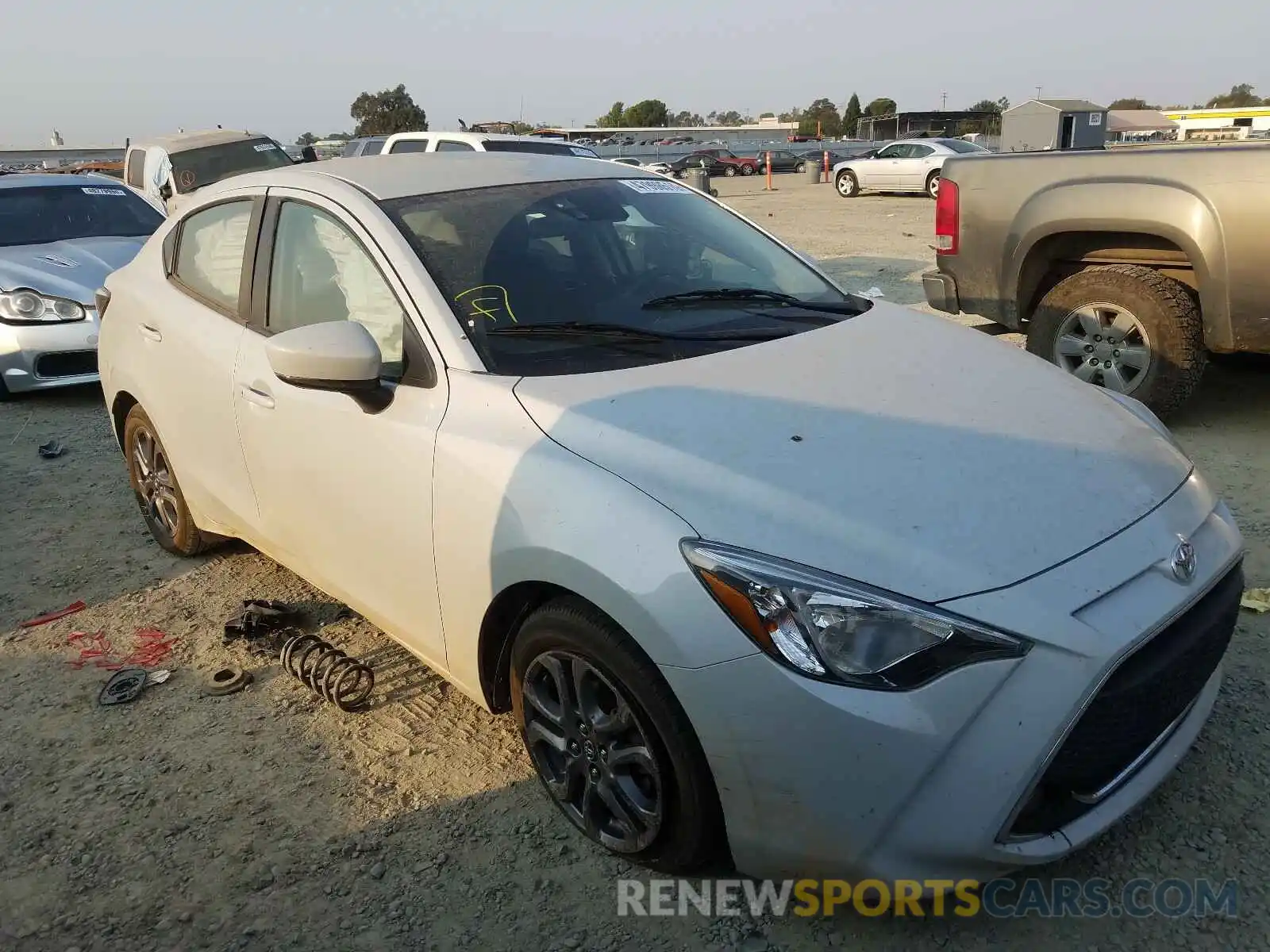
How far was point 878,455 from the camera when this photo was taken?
90.1 inches

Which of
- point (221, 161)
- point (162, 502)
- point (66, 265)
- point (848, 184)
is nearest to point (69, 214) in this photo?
point (66, 265)

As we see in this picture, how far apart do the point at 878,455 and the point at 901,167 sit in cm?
2420

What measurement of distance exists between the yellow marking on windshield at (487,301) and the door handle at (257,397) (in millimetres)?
842

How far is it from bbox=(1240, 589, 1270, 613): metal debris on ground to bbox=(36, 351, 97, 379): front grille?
7.32 m

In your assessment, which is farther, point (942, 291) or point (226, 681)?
point (942, 291)

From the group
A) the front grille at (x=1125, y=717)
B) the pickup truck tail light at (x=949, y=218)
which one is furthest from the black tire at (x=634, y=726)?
the pickup truck tail light at (x=949, y=218)

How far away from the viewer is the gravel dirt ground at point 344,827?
2.29 meters

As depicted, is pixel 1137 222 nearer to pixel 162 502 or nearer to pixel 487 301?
pixel 487 301

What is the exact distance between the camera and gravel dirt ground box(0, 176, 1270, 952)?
2.29 metres

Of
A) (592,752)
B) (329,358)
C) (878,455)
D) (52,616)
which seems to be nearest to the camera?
(878,455)

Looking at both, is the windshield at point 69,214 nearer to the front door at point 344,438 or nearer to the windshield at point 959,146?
the front door at point 344,438

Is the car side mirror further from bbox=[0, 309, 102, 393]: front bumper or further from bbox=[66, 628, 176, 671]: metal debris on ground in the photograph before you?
bbox=[0, 309, 102, 393]: front bumper

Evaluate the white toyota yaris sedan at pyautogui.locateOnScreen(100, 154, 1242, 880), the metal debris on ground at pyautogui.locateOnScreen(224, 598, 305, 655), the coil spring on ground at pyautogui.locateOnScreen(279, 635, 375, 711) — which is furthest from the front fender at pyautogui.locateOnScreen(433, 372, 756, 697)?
the metal debris on ground at pyautogui.locateOnScreen(224, 598, 305, 655)

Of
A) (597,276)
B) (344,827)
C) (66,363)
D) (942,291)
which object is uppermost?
(597,276)
